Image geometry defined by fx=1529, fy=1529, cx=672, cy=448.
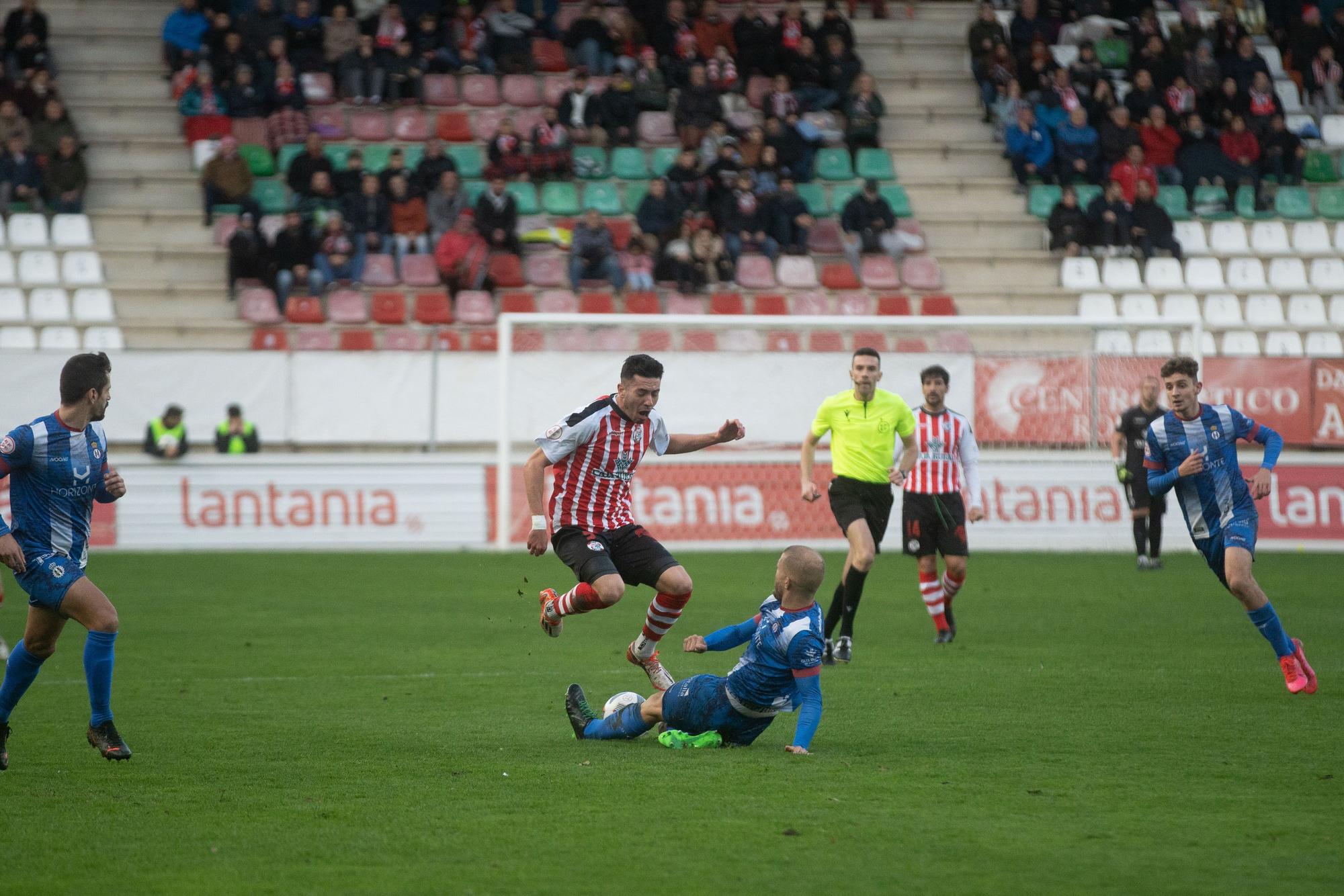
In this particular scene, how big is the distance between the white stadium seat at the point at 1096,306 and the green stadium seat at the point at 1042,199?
92.1 inches

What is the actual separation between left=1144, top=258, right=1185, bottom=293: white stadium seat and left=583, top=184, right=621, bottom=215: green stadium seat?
8.40 metres

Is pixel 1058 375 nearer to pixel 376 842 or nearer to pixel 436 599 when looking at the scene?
pixel 436 599

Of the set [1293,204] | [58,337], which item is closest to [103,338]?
[58,337]

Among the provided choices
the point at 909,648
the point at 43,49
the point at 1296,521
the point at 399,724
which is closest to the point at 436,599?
the point at 909,648

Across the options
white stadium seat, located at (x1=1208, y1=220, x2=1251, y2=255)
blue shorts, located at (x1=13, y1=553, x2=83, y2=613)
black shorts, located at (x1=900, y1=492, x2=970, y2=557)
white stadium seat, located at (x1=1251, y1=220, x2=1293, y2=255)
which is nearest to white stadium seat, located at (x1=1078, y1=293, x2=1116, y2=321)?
white stadium seat, located at (x1=1208, y1=220, x2=1251, y2=255)

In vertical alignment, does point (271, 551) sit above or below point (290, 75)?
below

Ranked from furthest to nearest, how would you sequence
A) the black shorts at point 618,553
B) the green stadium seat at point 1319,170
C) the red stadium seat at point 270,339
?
the green stadium seat at point 1319,170
the red stadium seat at point 270,339
the black shorts at point 618,553

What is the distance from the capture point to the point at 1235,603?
547 inches

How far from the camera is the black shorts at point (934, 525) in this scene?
38.1 ft

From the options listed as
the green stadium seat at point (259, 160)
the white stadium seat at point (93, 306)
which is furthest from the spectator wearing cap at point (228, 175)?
the white stadium seat at point (93, 306)

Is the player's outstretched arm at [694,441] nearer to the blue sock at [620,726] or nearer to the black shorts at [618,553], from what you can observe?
the black shorts at [618,553]

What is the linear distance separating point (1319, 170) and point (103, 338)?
65.9 feet

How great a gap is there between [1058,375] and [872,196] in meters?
5.36

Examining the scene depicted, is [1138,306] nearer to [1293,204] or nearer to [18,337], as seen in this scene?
[1293,204]
